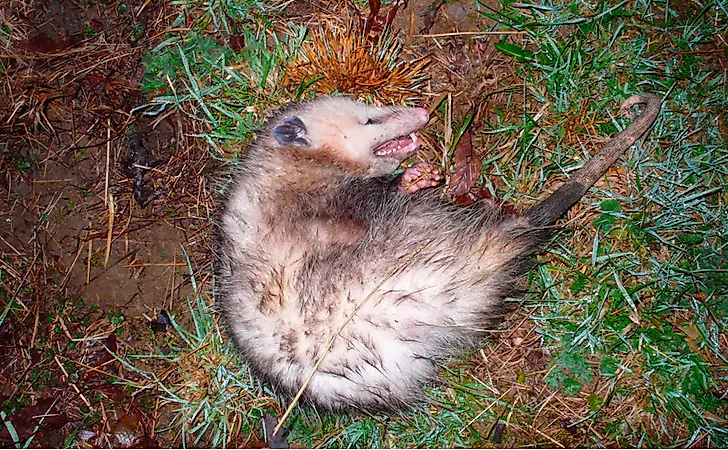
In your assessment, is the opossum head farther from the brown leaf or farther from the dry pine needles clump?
the brown leaf

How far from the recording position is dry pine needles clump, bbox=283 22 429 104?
8.20ft

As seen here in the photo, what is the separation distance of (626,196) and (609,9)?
839 mm

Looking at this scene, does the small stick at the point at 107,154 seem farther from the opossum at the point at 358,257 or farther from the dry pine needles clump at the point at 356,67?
the dry pine needles clump at the point at 356,67

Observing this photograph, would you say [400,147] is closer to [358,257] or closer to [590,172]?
[358,257]

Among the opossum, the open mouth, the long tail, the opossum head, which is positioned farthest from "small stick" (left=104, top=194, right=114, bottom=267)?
the long tail

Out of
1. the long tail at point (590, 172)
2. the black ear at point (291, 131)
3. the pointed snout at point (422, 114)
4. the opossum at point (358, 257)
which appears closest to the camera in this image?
the opossum at point (358, 257)

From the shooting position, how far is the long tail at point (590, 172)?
2.19 m

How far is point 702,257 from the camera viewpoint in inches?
92.6

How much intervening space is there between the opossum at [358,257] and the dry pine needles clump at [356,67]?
0.13 m

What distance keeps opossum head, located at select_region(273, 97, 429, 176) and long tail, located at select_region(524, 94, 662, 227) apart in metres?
0.67

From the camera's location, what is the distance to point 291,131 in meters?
2.32

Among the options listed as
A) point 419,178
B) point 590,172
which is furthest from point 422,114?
point 590,172

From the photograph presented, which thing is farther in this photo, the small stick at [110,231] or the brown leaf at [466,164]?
the small stick at [110,231]

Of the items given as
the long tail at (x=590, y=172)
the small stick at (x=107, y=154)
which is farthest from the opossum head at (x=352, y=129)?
the small stick at (x=107, y=154)
